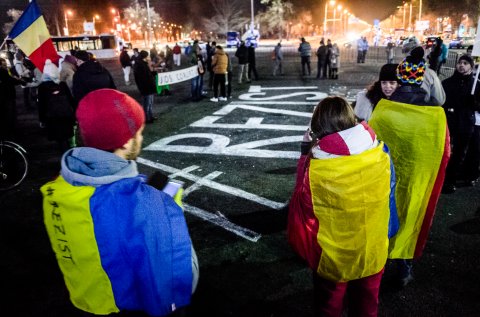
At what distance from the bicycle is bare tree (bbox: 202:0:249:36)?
73.7 meters

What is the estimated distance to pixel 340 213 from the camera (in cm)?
211

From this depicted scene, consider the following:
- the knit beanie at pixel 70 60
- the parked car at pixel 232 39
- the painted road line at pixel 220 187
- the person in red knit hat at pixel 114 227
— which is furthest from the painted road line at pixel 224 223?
the parked car at pixel 232 39

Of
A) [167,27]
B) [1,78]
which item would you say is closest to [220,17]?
[167,27]

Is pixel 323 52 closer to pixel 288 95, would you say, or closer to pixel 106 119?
pixel 288 95

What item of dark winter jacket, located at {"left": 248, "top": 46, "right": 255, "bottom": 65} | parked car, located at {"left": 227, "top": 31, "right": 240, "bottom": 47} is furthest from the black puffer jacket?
parked car, located at {"left": 227, "top": 31, "right": 240, "bottom": 47}

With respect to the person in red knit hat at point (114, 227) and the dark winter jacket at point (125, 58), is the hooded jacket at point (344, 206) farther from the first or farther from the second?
the dark winter jacket at point (125, 58)

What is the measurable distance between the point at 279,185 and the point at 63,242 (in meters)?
4.54

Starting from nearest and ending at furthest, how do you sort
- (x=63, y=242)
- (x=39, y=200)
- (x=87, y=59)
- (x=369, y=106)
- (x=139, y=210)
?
1. (x=139, y=210)
2. (x=63, y=242)
3. (x=369, y=106)
4. (x=39, y=200)
5. (x=87, y=59)

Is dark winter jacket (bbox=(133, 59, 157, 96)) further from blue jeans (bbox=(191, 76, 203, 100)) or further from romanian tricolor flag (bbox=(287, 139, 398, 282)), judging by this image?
romanian tricolor flag (bbox=(287, 139, 398, 282))

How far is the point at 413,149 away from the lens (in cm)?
295

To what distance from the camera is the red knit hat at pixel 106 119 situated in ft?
5.43

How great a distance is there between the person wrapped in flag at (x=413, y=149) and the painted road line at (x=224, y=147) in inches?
161

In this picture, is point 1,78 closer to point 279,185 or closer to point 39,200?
point 39,200

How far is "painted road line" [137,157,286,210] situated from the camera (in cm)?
531
